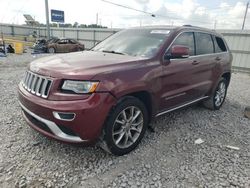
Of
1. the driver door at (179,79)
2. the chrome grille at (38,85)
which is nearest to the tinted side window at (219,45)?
the driver door at (179,79)

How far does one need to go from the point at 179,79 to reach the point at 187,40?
2.75ft

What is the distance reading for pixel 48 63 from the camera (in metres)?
2.96

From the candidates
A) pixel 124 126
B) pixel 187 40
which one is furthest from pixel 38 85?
pixel 187 40

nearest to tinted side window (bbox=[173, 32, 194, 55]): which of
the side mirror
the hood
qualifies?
the side mirror

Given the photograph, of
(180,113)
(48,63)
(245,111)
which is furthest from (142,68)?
Result: (245,111)

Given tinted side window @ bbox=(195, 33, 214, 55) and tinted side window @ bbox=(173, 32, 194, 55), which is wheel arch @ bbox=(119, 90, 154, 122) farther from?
tinted side window @ bbox=(195, 33, 214, 55)

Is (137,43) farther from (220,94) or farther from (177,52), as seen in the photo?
(220,94)

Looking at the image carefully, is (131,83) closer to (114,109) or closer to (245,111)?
(114,109)

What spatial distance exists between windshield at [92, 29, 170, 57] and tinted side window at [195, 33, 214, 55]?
89cm

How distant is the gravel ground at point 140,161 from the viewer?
8.41 ft

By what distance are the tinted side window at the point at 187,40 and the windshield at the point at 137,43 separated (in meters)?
0.24

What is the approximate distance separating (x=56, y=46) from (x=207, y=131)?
16.8 metres

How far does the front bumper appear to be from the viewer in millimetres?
2426

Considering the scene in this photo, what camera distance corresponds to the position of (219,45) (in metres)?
5.00
